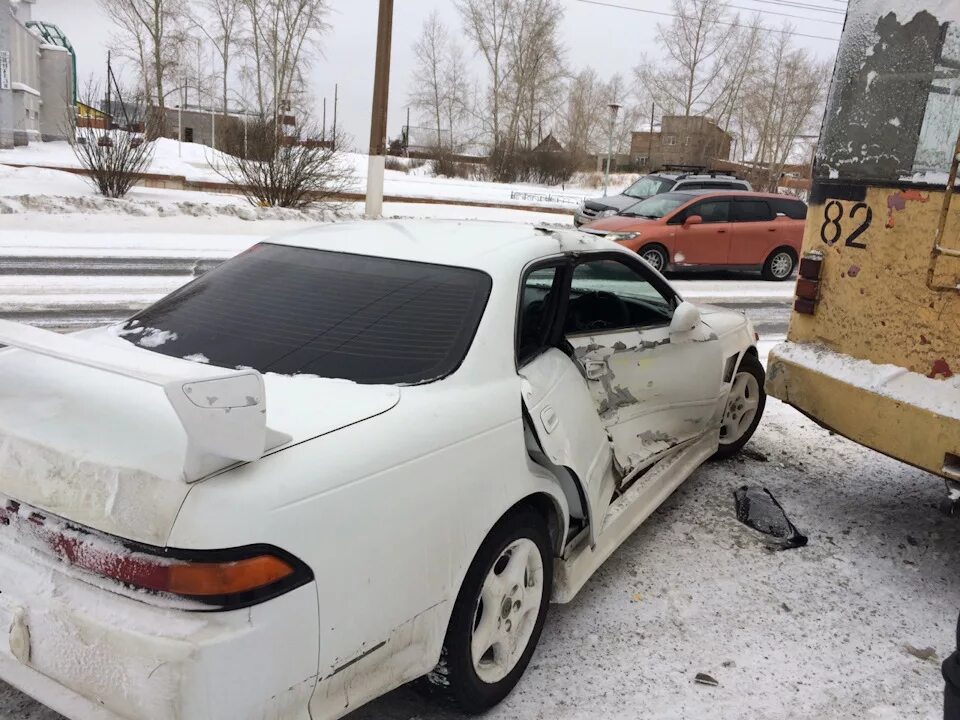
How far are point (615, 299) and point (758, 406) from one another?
64.0 inches

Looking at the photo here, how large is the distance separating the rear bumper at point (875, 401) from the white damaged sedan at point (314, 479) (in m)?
1.22

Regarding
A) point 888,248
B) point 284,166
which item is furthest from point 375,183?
point 888,248

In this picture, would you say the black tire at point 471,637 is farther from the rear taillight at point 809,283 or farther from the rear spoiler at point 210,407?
the rear taillight at point 809,283

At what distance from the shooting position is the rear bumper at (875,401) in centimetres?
341

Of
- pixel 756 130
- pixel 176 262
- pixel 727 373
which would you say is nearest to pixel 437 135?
pixel 756 130

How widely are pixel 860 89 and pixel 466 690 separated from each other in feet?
11.3

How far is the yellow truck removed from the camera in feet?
11.4

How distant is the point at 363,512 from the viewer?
1965 millimetres

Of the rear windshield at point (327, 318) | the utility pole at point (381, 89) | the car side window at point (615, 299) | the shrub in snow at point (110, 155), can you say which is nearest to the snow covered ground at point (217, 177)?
the utility pole at point (381, 89)

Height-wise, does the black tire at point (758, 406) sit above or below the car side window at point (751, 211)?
below

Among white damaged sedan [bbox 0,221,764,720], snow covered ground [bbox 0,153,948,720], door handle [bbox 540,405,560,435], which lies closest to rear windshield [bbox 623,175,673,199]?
snow covered ground [bbox 0,153,948,720]

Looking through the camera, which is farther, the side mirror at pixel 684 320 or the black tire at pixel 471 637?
the side mirror at pixel 684 320

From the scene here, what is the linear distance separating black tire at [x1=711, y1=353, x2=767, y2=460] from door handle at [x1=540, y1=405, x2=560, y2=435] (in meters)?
2.33

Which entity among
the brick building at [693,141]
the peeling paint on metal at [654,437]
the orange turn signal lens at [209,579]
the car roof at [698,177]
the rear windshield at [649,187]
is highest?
the brick building at [693,141]
